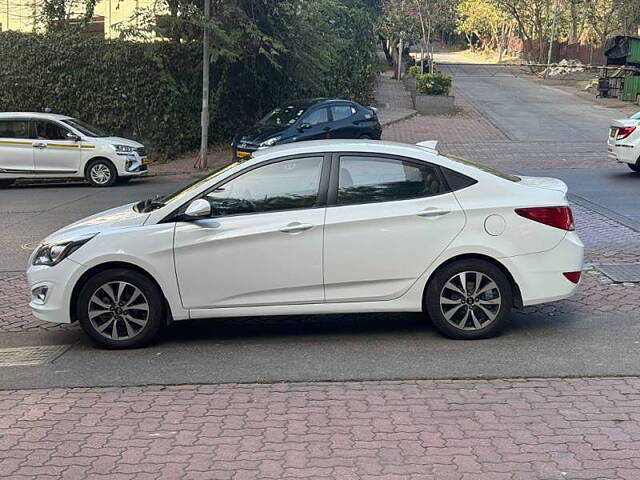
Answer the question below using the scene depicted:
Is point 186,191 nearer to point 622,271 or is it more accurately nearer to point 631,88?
point 622,271

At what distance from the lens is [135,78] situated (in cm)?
2198

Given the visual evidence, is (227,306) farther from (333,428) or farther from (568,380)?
(568,380)

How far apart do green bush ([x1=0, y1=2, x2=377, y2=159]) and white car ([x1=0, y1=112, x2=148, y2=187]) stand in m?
4.20

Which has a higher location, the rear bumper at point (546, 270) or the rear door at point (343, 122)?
the rear door at point (343, 122)

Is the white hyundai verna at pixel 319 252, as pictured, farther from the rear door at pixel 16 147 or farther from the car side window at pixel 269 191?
the rear door at pixel 16 147

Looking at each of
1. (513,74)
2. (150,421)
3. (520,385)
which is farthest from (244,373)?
(513,74)

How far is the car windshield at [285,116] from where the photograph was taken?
62.7 ft

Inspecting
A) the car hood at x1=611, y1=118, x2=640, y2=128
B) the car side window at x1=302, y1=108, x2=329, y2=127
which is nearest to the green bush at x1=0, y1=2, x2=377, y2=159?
the car side window at x1=302, y1=108, x2=329, y2=127

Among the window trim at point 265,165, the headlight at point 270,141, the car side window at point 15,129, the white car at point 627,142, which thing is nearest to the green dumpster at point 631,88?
the white car at point 627,142

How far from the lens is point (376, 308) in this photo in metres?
6.11

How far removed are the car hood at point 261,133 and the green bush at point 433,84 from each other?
13.0m

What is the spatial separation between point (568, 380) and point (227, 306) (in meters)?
2.59

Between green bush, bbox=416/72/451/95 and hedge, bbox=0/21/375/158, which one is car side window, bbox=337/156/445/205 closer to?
hedge, bbox=0/21/375/158

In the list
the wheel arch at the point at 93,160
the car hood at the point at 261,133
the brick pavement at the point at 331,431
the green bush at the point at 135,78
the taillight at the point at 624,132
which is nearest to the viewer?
the brick pavement at the point at 331,431
